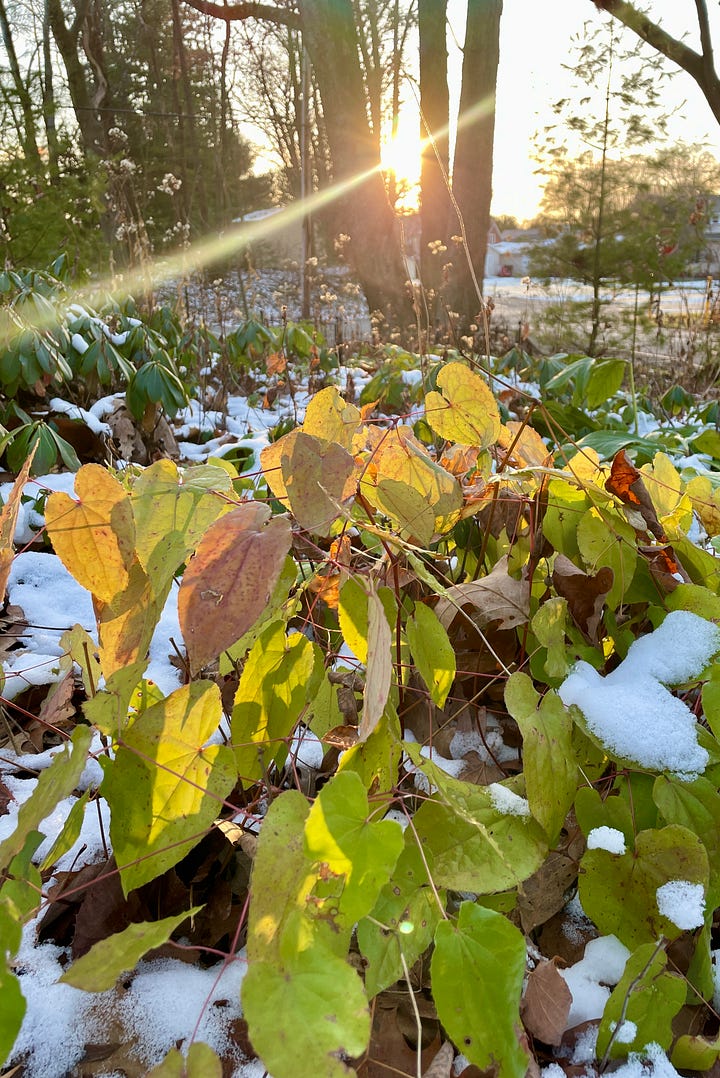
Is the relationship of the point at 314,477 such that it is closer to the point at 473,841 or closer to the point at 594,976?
the point at 473,841

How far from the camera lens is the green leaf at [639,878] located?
537 mm

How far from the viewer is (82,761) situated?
1.50 ft

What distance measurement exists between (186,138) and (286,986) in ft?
47.5

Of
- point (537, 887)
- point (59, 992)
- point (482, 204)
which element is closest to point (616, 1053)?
point (537, 887)

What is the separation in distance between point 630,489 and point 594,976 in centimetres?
43

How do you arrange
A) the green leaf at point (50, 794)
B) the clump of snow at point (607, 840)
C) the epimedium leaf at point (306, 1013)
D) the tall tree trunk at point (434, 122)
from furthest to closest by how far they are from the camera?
the tall tree trunk at point (434, 122)
the clump of snow at point (607, 840)
the green leaf at point (50, 794)
the epimedium leaf at point (306, 1013)

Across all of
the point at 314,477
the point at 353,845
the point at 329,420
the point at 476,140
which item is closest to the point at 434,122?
the point at 476,140

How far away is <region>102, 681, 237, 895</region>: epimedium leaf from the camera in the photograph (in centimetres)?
49

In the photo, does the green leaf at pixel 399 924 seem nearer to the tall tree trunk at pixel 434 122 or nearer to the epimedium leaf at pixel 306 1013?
the epimedium leaf at pixel 306 1013

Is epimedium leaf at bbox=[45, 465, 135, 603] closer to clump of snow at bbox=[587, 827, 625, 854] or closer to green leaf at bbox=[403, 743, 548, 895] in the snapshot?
green leaf at bbox=[403, 743, 548, 895]

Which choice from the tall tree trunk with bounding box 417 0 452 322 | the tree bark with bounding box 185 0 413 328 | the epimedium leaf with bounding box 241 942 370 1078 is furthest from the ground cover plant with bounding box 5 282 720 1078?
the tall tree trunk with bounding box 417 0 452 322

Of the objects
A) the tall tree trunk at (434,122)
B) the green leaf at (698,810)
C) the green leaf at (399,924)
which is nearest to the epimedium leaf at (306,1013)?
the green leaf at (399,924)

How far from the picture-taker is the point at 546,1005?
0.54 meters

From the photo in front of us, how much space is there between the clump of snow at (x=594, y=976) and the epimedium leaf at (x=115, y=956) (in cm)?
36
